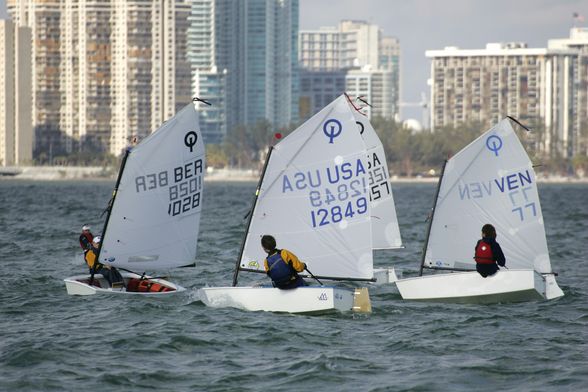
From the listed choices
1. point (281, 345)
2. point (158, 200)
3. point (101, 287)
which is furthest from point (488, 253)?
point (101, 287)

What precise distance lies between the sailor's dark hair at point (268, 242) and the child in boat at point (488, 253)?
458 cm

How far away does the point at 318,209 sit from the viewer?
1018 inches

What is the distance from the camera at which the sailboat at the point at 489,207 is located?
2869 cm

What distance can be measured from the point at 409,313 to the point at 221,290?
389 cm

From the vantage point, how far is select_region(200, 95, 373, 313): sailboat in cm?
2553

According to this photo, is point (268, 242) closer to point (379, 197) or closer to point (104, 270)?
point (104, 270)

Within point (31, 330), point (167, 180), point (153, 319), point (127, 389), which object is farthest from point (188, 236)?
point (127, 389)

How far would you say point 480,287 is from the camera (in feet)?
87.8

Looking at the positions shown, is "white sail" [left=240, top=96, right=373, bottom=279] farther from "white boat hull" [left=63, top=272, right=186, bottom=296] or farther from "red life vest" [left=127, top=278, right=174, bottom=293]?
"red life vest" [left=127, top=278, right=174, bottom=293]

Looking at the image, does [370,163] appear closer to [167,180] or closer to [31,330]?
[167,180]

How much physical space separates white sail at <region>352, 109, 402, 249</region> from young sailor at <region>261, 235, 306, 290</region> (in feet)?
29.0

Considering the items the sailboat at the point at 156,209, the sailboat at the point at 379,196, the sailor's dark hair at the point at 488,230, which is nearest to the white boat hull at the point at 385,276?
the sailboat at the point at 379,196

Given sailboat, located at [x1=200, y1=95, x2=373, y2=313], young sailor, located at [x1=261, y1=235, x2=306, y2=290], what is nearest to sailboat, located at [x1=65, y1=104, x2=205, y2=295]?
sailboat, located at [x1=200, y1=95, x2=373, y2=313]

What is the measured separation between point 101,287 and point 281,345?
7.08 m
